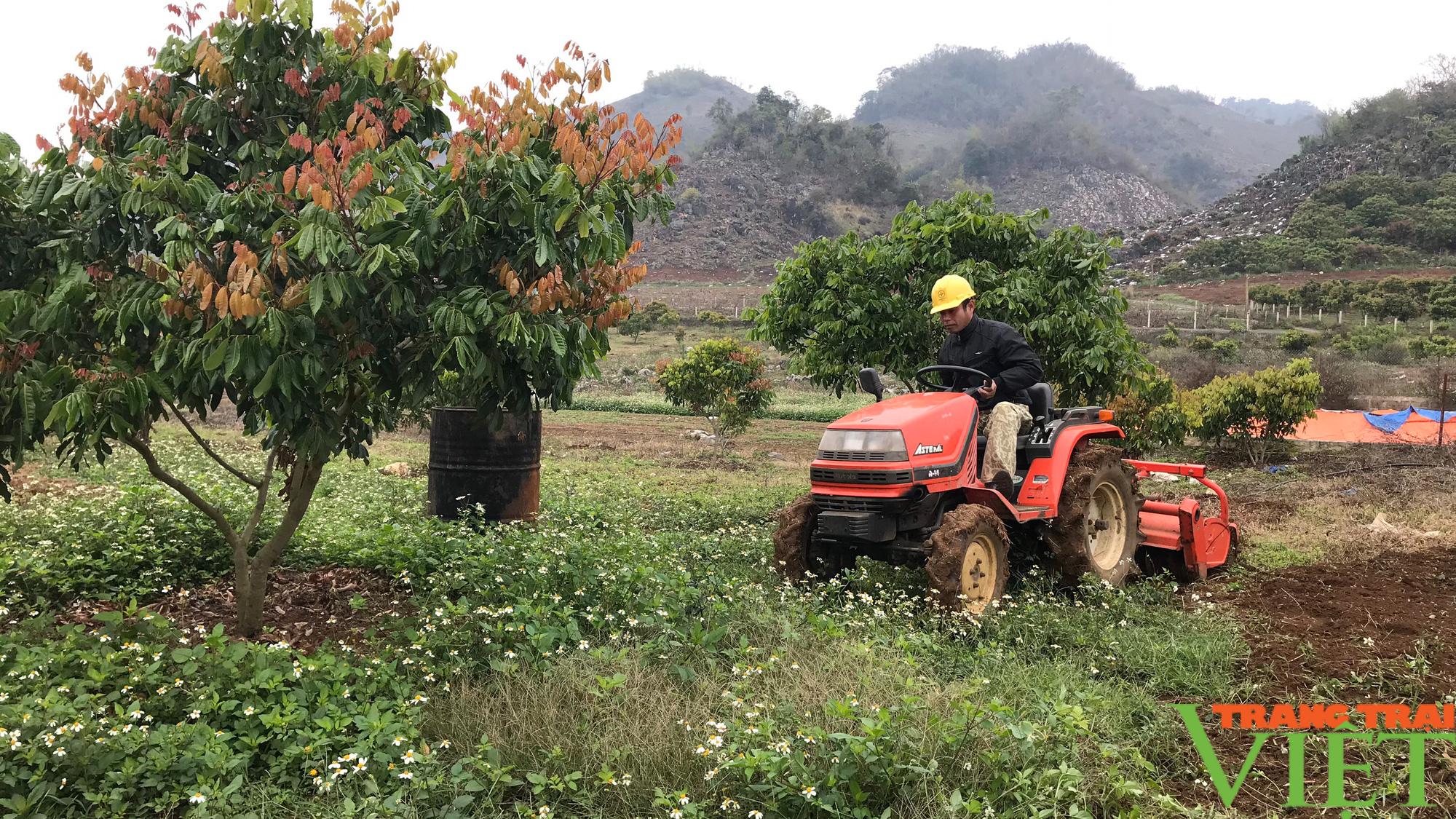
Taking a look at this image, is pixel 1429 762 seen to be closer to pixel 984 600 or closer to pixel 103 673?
pixel 984 600

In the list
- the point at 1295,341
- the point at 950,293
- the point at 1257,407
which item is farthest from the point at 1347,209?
the point at 950,293

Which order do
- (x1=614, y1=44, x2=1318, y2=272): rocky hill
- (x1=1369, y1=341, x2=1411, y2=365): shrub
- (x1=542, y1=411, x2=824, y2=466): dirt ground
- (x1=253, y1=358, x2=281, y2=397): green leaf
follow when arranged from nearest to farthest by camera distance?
1. (x1=253, y1=358, x2=281, y2=397): green leaf
2. (x1=542, y1=411, x2=824, y2=466): dirt ground
3. (x1=1369, y1=341, x2=1411, y2=365): shrub
4. (x1=614, y1=44, x2=1318, y2=272): rocky hill

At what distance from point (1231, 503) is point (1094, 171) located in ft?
404

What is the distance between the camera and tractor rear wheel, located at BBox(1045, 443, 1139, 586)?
5930 millimetres

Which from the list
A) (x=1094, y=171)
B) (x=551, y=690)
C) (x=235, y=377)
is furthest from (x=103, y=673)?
(x=1094, y=171)

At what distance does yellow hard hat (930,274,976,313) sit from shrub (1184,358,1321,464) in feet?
31.0

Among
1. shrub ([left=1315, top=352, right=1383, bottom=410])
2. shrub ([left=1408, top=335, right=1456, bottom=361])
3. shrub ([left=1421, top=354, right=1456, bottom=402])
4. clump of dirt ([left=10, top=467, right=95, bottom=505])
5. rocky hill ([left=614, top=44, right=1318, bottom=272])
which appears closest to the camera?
clump of dirt ([left=10, top=467, right=95, bottom=505])

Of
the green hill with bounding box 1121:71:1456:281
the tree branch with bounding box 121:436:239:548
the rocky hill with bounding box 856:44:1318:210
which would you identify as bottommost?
the tree branch with bounding box 121:436:239:548

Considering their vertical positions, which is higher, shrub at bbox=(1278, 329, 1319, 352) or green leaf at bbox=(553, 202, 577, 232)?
green leaf at bbox=(553, 202, 577, 232)

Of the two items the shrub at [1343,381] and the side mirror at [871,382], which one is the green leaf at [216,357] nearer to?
the side mirror at [871,382]

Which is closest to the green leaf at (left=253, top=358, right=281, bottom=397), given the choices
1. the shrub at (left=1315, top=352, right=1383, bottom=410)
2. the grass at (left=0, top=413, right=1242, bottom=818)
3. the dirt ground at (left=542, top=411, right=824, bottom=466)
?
the grass at (left=0, top=413, right=1242, bottom=818)

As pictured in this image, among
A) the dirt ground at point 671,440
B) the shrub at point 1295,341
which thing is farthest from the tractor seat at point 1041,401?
the shrub at point 1295,341

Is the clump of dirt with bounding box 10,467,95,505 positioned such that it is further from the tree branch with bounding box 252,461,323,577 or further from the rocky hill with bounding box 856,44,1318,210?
the rocky hill with bounding box 856,44,1318,210

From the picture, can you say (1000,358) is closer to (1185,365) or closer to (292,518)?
(292,518)
